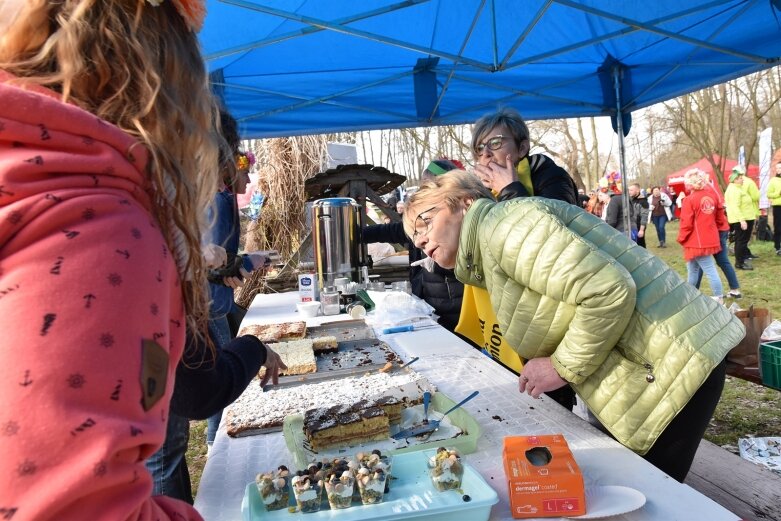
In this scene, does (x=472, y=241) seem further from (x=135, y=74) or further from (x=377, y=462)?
(x=135, y=74)

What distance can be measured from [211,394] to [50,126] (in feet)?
2.38

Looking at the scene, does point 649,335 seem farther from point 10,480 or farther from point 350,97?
point 350,97

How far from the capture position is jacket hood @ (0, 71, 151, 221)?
0.47 metres

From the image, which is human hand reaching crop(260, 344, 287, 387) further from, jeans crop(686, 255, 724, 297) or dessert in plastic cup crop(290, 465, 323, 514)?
jeans crop(686, 255, 724, 297)

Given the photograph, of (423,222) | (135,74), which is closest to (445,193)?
(423,222)

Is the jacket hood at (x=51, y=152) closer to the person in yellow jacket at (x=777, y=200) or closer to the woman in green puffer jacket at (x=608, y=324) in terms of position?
the woman in green puffer jacket at (x=608, y=324)

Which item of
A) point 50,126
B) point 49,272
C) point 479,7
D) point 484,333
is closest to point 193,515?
point 49,272

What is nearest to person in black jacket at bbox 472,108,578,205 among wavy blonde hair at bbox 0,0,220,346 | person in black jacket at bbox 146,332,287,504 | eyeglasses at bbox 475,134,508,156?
eyeglasses at bbox 475,134,508,156

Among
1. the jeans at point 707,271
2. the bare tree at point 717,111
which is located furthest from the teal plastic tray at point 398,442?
the bare tree at point 717,111

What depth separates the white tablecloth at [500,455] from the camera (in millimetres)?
980

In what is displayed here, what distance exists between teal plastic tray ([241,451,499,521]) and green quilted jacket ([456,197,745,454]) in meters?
0.52

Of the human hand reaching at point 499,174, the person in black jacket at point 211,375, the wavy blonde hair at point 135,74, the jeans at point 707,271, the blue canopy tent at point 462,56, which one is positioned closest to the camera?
the wavy blonde hair at point 135,74

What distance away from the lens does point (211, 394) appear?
1.09m

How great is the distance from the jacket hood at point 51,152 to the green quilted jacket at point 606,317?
1.05 metres
